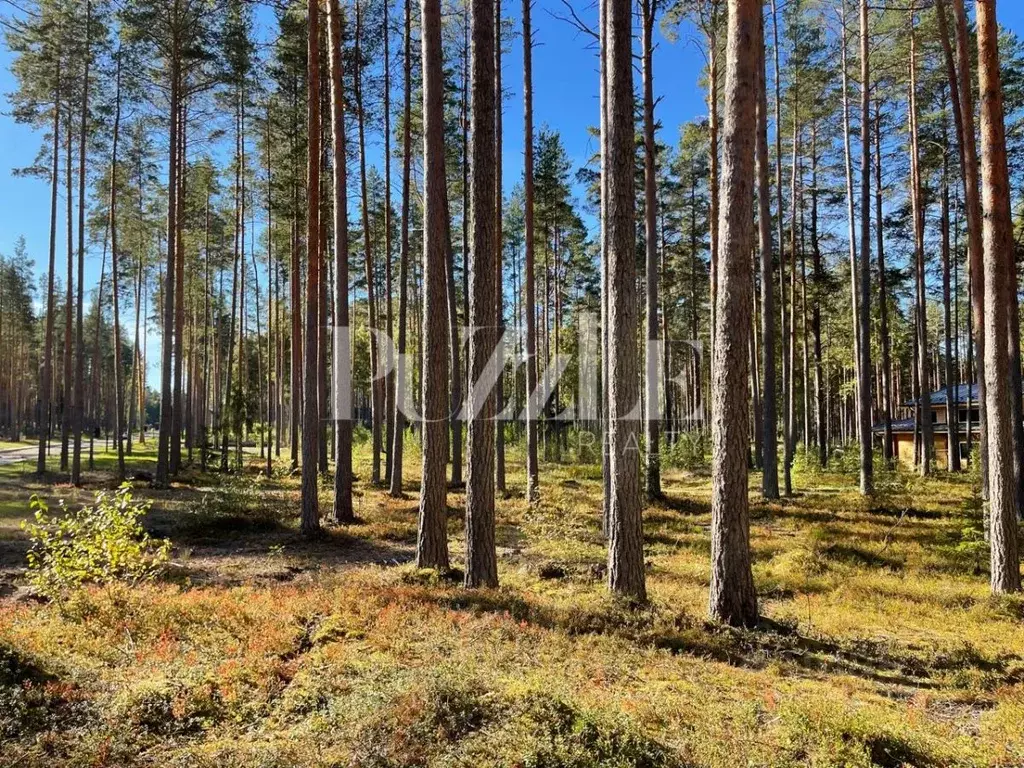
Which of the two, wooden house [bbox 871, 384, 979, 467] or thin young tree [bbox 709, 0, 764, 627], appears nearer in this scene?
thin young tree [bbox 709, 0, 764, 627]

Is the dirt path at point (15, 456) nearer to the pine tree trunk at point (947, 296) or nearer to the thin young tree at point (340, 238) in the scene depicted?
the thin young tree at point (340, 238)

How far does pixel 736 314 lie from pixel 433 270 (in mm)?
3826

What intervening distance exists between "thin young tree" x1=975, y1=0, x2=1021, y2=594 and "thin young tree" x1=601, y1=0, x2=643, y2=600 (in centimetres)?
499

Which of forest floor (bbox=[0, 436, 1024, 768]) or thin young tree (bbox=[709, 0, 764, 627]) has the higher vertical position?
thin young tree (bbox=[709, 0, 764, 627])

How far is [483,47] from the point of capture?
6707 millimetres

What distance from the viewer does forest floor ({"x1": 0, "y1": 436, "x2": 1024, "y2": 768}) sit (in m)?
3.28

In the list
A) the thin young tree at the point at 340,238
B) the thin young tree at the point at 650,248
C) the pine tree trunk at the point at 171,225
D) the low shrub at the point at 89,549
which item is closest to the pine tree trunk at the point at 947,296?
the thin young tree at the point at 650,248

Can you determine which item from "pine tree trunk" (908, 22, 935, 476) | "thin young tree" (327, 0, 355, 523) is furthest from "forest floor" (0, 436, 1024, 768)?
"pine tree trunk" (908, 22, 935, 476)

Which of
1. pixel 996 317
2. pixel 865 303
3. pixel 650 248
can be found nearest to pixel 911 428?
pixel 865 303

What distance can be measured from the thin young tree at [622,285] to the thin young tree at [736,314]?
3.08 ft

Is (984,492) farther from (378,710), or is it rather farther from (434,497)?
(378,710)

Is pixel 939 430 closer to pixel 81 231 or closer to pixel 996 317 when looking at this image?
pixel 996 317

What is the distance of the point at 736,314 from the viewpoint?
588 centimetres

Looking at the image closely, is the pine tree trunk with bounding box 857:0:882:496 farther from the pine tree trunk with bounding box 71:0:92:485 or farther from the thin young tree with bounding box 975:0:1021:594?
the pine tree trunk with bounding box 71:0:92:485
